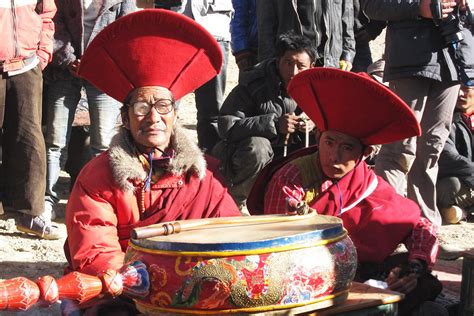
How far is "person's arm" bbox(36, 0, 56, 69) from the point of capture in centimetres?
532

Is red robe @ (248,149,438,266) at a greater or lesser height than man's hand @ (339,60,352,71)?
lesser

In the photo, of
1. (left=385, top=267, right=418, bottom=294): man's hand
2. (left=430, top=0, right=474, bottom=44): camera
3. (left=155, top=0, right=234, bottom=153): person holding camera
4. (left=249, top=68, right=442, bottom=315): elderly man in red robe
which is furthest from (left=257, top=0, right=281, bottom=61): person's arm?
(left=385, top=267, right=418, bottom=294): man's hand

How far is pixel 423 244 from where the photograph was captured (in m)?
3.74

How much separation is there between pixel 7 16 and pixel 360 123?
231cm

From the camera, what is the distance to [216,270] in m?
2.79

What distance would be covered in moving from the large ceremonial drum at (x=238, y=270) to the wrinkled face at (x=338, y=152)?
33.7 inches

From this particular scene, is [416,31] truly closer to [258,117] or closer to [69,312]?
[258,117]

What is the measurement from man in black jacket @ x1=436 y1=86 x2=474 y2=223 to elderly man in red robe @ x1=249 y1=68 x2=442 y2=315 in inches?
92.9

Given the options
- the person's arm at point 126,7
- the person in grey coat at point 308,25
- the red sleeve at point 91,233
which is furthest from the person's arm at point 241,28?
the red sleeve at point 91,233

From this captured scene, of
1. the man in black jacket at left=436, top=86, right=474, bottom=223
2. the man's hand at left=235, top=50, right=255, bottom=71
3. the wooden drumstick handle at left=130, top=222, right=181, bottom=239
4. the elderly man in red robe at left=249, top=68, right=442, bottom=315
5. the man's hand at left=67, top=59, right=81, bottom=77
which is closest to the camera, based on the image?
the wooden drumstick handle at left=130, top=222, right=181, bottom=239

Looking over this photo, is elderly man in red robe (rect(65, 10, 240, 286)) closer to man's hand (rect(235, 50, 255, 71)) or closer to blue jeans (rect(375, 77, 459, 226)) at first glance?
blue jeans (rect(375, 77, 459, 226))

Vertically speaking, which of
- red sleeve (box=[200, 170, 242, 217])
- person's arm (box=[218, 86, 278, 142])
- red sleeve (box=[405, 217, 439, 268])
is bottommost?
red sleeve (box=[405, 217, 439, 268])

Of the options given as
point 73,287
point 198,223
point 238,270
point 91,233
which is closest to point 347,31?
point 91,233

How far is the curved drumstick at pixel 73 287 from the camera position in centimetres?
259
